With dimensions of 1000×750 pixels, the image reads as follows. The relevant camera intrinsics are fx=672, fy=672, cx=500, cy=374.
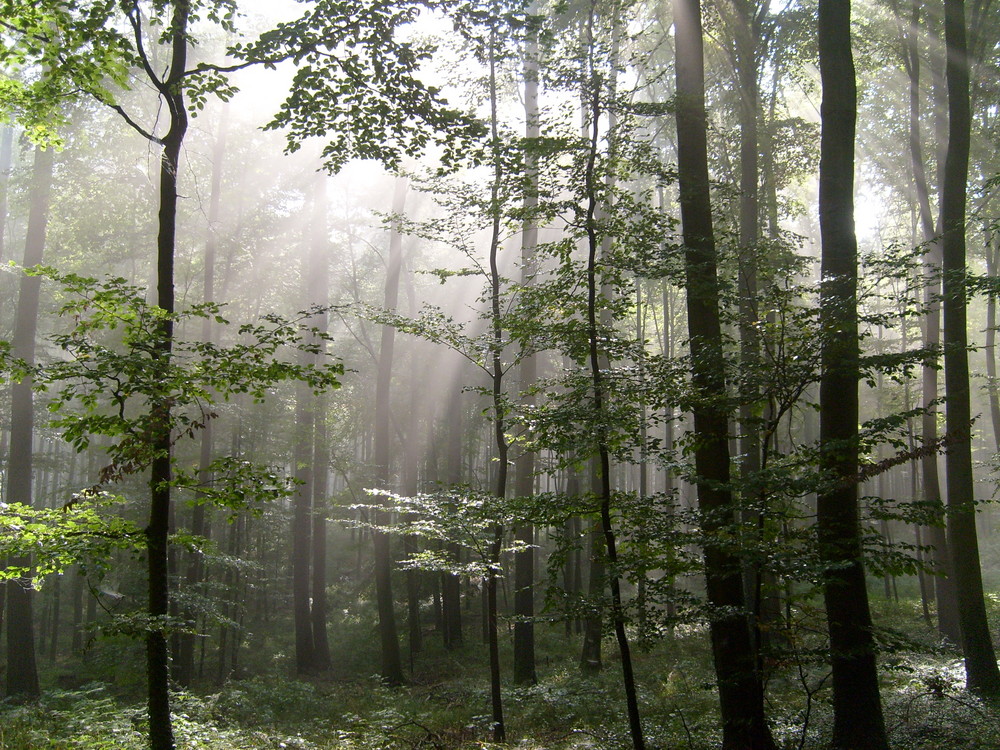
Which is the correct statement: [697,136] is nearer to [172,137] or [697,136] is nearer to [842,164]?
[842,164]

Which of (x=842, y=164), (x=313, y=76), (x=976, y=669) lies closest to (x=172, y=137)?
(x=313, y=76)

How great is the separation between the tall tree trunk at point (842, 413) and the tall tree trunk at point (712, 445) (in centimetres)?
80

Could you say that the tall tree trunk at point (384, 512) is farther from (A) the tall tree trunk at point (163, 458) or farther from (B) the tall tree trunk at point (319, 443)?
(A) the tall tree trunk at point (163, 458)

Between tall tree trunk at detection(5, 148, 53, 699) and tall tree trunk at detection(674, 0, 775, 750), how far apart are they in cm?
1041

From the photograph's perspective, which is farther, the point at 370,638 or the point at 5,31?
the point at 370,638

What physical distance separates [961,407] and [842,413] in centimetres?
397

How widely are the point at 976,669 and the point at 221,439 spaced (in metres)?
20.3

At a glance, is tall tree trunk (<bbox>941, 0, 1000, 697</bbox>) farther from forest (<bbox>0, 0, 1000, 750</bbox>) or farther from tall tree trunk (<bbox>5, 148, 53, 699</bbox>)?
tall tree trunk (<bbox>5, 148, 53, 699</bbox>)

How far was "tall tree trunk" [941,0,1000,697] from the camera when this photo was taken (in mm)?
9039

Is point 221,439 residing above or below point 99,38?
below

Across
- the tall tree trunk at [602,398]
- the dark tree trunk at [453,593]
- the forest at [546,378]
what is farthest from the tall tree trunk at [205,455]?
the tall tree trunk at [602,398]

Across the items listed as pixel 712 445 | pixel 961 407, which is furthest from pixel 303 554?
pixel 961 407

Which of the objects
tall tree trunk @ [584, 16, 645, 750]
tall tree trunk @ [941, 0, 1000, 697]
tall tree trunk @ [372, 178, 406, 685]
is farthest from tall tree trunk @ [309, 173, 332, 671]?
tall tree trunk @ [941, 0, 1000, 697]

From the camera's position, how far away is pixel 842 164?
7020 millimetres
